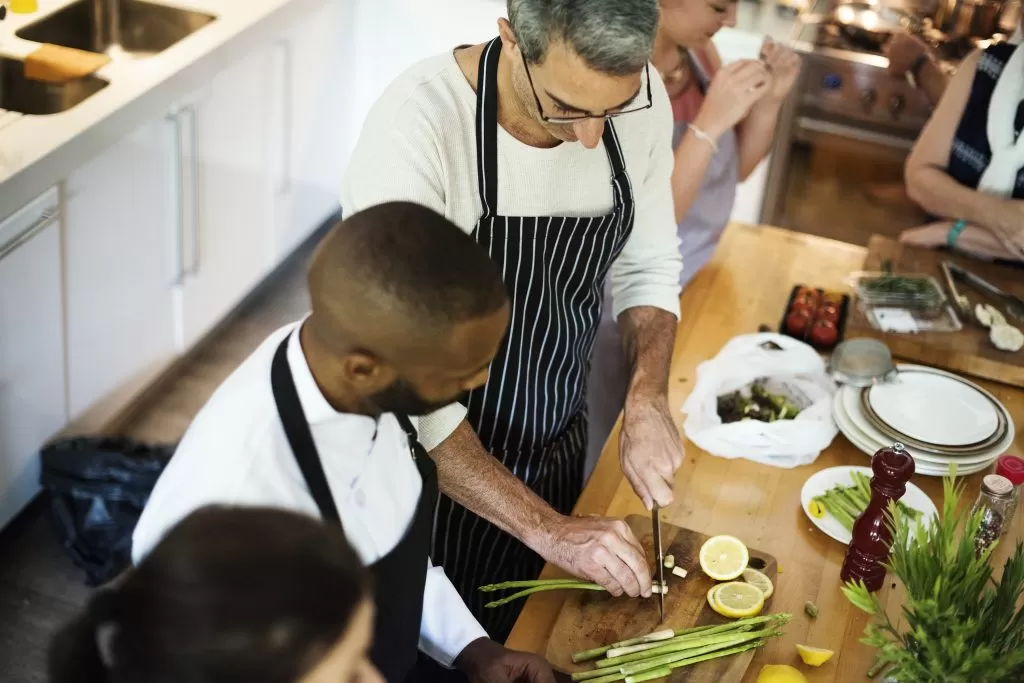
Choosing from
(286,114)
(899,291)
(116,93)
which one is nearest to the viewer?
(899,291)

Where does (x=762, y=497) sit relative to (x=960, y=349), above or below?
below

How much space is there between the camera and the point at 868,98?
11.2ft

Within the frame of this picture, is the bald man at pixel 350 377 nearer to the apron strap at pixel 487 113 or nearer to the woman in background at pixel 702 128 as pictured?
the apron strap at pixel 487 113

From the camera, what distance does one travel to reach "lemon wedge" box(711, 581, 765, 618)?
1487 mm

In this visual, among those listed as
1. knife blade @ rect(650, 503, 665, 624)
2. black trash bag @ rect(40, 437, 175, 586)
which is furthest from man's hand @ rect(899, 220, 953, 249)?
black trash bag @ rect(40, 437, 175, 586)

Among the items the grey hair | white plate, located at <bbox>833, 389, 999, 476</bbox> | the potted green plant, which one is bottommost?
white plate, located at <bbox>833, 389, 999, 476</bbox>

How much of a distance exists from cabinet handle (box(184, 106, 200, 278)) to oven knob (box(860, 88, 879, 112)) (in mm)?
1946

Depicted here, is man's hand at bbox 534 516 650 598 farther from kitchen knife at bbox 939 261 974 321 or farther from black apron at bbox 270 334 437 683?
kitchen knife at bbox 939 261 974 321

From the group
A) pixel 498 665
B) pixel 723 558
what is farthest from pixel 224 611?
pixel 723 558

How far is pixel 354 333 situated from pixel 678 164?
3.85 feet

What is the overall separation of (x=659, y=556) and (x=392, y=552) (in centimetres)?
40

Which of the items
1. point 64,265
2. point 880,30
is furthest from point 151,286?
point 880,30

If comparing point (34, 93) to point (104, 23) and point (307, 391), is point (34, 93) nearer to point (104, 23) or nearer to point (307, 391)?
point (104, 23)

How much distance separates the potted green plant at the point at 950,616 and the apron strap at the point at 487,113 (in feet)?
2.29
